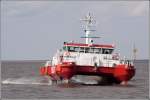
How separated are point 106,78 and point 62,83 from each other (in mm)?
3849

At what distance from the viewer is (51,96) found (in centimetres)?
3684

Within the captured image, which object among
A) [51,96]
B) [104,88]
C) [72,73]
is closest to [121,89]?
[104,88]

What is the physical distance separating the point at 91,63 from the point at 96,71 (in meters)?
1.07

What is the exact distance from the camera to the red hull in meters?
44.7

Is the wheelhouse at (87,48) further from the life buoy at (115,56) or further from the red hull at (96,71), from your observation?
the red hull at (96,71)

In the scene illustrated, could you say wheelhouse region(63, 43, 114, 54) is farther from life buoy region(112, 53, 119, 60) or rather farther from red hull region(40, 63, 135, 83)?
red hull region(40, 63, 135, 83)

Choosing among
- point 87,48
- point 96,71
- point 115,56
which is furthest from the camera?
point 87,48

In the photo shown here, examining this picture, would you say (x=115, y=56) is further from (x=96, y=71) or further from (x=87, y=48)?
(x=96, y=71)

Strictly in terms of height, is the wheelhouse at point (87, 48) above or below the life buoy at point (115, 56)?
above

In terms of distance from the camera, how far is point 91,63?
45.7 m

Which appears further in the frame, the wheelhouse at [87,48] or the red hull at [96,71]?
the wheelhouse at [87,48]

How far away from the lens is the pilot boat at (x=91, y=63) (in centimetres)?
4494

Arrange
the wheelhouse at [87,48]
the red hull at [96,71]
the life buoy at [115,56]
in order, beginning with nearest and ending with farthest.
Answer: the red hull at [96,71] → the life buoy at [115,56] → the wheelhouse at [87,48]

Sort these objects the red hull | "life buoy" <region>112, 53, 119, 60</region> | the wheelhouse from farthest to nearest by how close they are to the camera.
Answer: the wheelhouse < "life buoy" <region>112, 53, 119, 60</region> < the red hull
